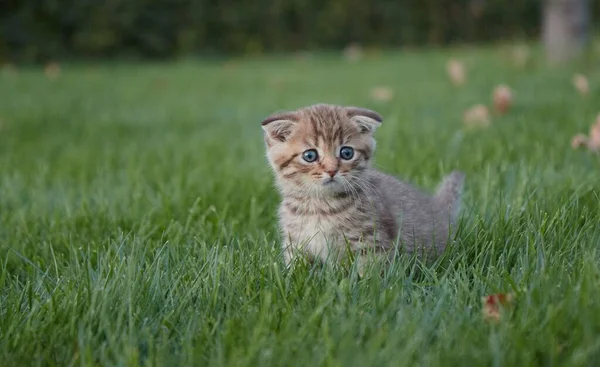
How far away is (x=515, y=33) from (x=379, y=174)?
18.8 meters

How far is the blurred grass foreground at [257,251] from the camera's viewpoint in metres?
1.95

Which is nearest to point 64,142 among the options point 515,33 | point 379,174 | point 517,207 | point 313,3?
point 379,174

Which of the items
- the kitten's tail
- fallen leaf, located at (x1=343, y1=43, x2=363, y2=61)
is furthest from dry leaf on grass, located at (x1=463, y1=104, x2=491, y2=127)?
fallen leaf, located at (x1=343, y1=43, x2=363, y2=61)

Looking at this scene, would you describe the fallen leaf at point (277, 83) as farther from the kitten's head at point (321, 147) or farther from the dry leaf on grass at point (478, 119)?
the kitten's head at point (321, 147)

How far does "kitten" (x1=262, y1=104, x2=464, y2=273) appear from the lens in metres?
2.84

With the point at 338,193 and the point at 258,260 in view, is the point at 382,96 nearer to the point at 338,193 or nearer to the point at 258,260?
the point at 338,193

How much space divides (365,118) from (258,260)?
858mm

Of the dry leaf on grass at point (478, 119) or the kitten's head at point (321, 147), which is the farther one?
the dry leaf on grass at point (478, 119)

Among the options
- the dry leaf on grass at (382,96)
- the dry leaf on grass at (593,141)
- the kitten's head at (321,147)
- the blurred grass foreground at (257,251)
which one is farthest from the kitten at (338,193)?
the dry leaf on grass at (382,96)

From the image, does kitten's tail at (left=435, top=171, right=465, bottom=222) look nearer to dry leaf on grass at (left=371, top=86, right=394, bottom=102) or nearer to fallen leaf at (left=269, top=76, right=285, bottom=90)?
dry leaf on grass at (left=371, top=86, right=394, bottom=102)

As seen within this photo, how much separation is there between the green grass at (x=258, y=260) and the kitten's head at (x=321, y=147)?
350 millimetres

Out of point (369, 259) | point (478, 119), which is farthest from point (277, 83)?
point (369, 259)

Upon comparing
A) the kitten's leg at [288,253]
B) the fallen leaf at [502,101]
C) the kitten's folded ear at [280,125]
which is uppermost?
the kitten's folded ear at [280,125]

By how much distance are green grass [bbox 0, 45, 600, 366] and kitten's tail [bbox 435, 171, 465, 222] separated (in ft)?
0.29
